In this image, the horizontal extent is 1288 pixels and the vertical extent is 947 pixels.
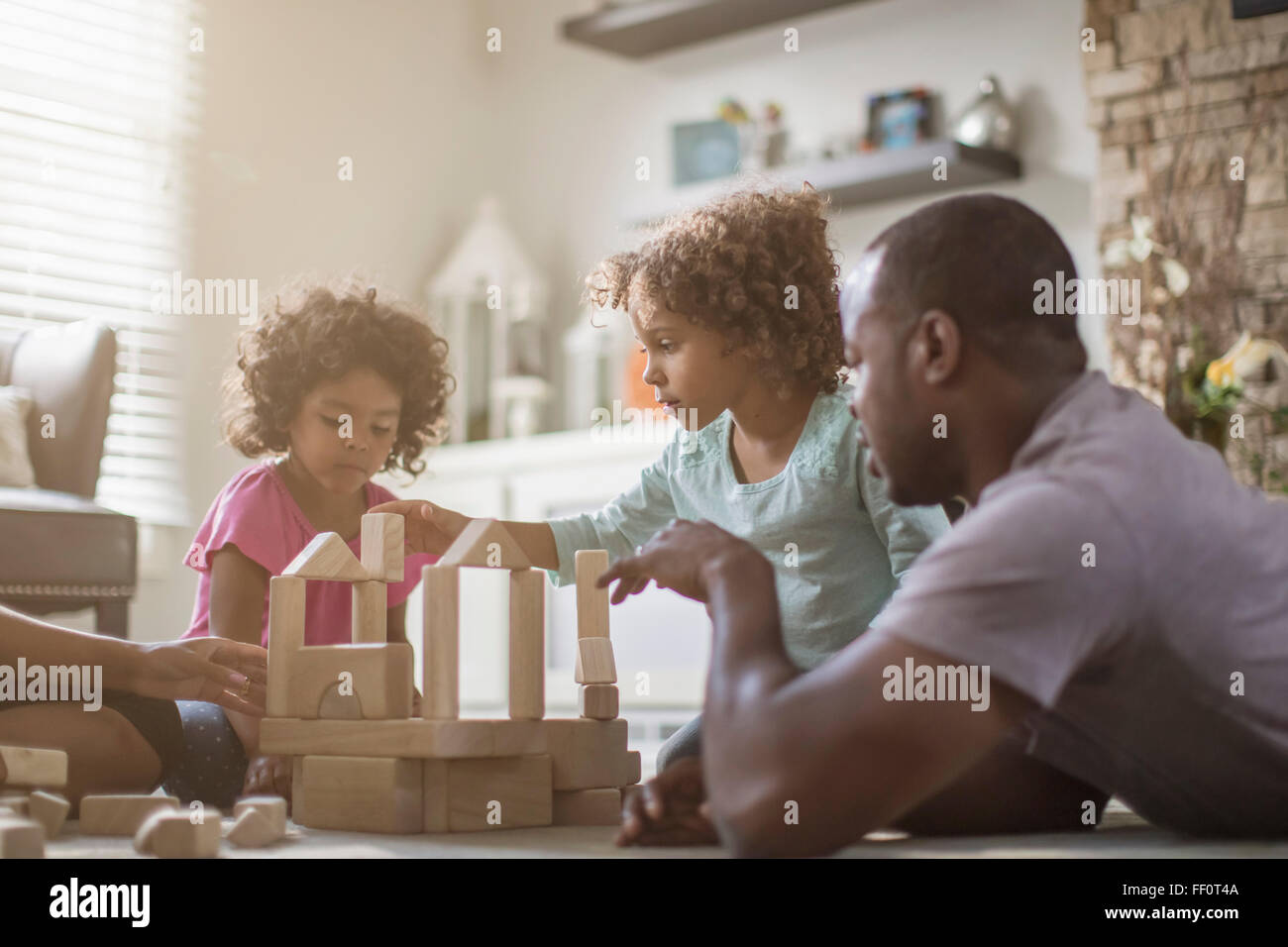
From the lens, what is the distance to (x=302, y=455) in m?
1.82

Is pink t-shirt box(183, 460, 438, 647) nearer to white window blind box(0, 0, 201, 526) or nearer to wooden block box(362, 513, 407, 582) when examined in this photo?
wooden block box(362, 513, 407, 582)

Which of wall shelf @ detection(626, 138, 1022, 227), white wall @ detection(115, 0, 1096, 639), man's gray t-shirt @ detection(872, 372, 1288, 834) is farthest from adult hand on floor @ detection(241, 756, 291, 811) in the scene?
white wall @ detection(115, 0, 1096, 639)

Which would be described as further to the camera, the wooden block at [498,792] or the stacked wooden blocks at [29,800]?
the wooden block at [498,792]

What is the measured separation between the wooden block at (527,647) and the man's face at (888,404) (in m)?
0.36

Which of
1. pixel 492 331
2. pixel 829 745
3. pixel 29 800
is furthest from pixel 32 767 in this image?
pixel 492 331

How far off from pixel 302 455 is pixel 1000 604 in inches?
49.8

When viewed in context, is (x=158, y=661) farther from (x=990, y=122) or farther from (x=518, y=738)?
(x=990, y=122)

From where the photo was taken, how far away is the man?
76 cm

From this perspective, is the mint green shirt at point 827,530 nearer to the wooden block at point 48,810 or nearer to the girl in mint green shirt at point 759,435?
the girl in mint green shirt at point 759,435

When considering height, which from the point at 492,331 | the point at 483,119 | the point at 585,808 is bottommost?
the point at 585,808

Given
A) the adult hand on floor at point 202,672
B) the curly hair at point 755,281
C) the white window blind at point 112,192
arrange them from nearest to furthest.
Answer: the adult hand on floor at point 202,672, the curly hair at point 755,281, the white window blind at point 112,192

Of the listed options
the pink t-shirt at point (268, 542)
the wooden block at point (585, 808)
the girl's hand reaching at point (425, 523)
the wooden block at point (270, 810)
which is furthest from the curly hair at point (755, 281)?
the wooden block at point (270, 810)

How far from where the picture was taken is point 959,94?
3.50 meters

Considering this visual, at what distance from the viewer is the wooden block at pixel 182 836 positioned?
34.5 inches
